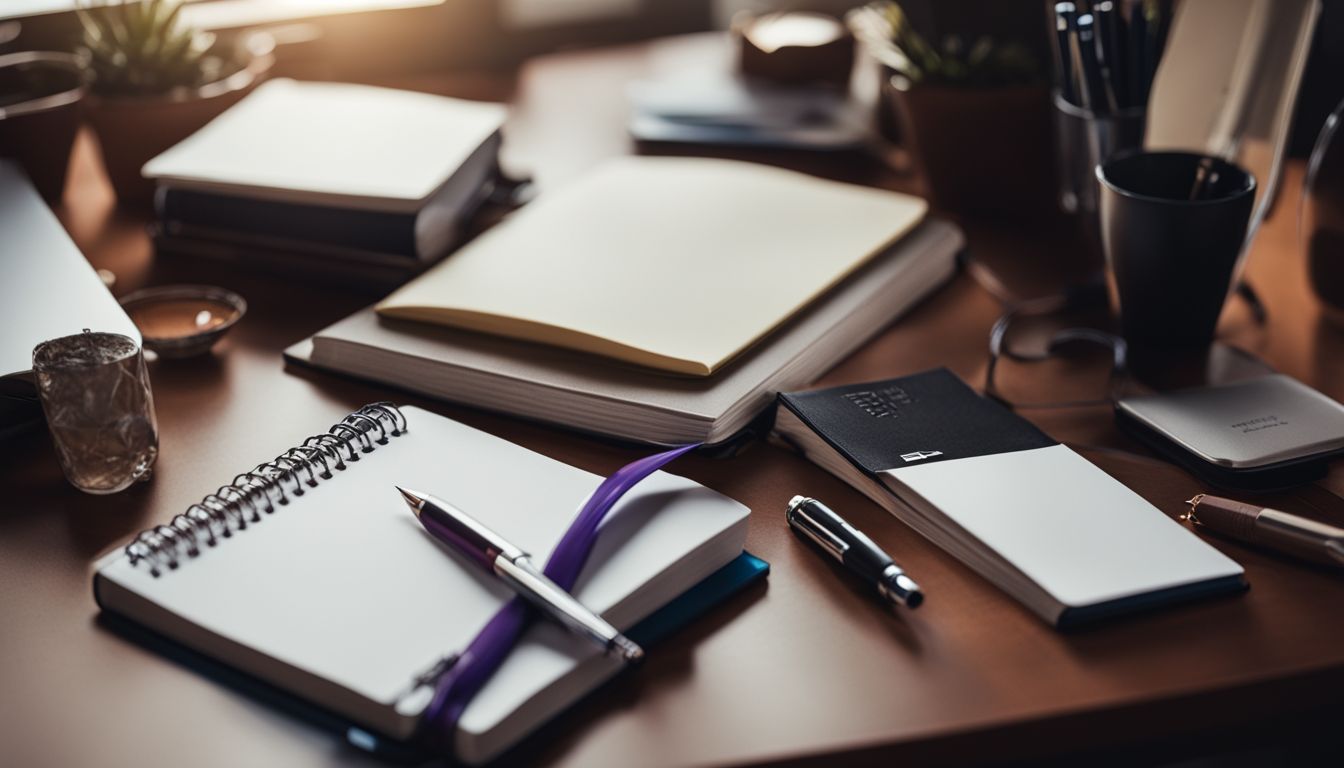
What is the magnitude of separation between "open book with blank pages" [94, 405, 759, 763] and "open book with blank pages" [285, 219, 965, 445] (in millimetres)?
58

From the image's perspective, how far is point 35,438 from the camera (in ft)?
2.41

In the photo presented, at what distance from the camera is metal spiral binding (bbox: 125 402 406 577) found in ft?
1.92

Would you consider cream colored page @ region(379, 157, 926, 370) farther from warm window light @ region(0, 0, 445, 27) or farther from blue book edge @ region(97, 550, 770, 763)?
warm window light @ region(0, 0, 445, 27)

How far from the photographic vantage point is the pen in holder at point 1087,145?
89cm

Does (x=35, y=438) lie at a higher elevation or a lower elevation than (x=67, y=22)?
lower

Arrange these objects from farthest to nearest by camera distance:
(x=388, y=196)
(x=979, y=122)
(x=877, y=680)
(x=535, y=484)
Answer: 1. (x=979, y=122)
2. (x=388, y=196)
3. (x=535, y=484)
4. (x=877, y=680)

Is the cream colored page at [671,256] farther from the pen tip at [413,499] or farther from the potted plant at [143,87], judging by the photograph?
the potted plant at [143,87]

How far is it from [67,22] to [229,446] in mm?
793

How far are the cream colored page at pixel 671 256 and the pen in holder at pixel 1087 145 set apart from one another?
0.12 meters

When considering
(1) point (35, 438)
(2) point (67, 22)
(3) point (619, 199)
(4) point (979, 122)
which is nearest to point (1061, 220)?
(4) point (979, 122)

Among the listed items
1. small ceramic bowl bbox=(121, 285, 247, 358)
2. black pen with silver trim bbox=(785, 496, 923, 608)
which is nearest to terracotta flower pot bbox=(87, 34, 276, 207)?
small ceramic bowl bbox=(121, 285, 247, 358)

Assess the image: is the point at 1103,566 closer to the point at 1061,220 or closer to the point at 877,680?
the point at 877,680

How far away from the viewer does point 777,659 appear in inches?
21.7

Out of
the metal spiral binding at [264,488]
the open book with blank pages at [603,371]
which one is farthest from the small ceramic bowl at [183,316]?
the metal spiral binding at [264,488]
